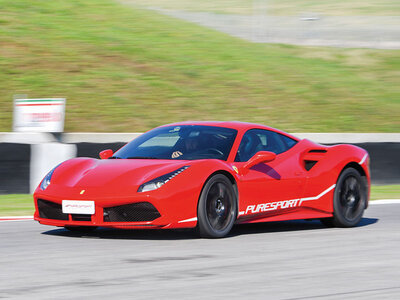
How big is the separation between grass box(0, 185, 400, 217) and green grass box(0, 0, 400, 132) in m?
6.87

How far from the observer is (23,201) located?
11.2m

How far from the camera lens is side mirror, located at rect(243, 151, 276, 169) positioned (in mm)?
7762

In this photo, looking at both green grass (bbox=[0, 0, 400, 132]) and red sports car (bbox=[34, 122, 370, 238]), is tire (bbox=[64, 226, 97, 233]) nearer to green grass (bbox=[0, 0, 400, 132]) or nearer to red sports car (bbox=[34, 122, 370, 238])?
red sports car (bbox=[34, 122, 370, 238])

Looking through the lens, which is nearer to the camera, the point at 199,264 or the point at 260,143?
the point at 199,264

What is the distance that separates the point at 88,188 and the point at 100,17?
77.4ft

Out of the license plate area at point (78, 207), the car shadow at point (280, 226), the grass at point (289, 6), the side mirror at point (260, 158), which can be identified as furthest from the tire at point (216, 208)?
the grass at point (289, 6)

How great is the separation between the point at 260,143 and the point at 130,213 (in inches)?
73.9

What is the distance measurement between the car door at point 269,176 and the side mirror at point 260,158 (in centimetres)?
8

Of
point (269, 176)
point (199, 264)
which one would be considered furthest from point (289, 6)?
point (199, 264)

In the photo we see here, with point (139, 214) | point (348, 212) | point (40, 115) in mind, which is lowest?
point (348, 212)

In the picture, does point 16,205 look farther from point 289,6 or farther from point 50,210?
point 289,6

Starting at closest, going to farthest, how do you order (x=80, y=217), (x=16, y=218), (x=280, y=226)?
(x=80, y=217) → (x=280, y=226) → (x=16, y=218)

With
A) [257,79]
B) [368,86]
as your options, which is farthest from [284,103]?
[368,86]

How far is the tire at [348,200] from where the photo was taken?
870 cm
